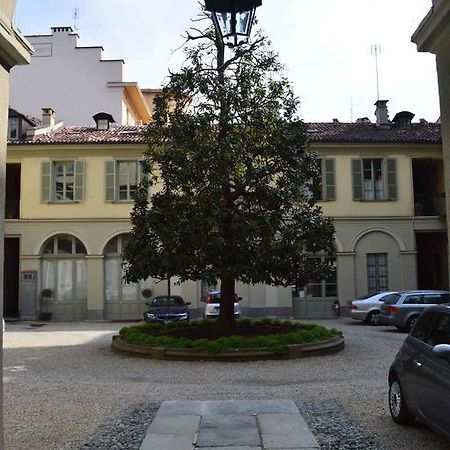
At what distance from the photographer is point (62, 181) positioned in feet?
93.7

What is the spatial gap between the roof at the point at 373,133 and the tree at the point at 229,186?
1165cm

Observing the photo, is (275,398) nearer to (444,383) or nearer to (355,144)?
(444,383)

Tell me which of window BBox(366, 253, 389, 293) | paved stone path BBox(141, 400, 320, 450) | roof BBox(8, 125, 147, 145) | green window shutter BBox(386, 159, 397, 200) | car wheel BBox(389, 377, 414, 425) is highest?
roof BBox(8, 125, 147, 145)

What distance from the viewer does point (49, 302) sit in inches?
1101

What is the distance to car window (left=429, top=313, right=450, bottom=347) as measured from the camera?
20.0 ft

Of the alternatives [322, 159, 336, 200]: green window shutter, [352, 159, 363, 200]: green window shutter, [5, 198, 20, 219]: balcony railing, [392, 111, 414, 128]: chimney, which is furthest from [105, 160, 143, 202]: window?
[392, 111, 414, 128]: chimney

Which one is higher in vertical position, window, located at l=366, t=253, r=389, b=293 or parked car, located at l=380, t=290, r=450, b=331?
window, located at l=366, t=253, r=389, b=293

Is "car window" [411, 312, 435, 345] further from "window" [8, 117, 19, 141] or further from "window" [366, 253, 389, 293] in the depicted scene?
"window" [8, 117, 19, 141]

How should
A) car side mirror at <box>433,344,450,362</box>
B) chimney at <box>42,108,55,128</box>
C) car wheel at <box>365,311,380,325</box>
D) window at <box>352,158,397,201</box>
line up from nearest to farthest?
car side mirror at <box>433,344,450,362</box>, car wheel at <box>365,311,380,325</box>, window at <box>352,158,397,201</box>, chimney at <box>42,108,55,128</box>

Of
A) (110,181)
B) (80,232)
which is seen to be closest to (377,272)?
(110,181)

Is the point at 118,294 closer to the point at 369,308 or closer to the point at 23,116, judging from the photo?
the point at 23,116

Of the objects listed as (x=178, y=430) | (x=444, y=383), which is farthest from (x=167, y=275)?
(x=444, y=383)

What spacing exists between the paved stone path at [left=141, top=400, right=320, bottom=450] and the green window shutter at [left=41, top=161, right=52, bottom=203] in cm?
2173

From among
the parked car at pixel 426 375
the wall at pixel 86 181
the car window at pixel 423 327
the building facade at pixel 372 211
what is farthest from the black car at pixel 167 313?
the car window at pixel 423 327
